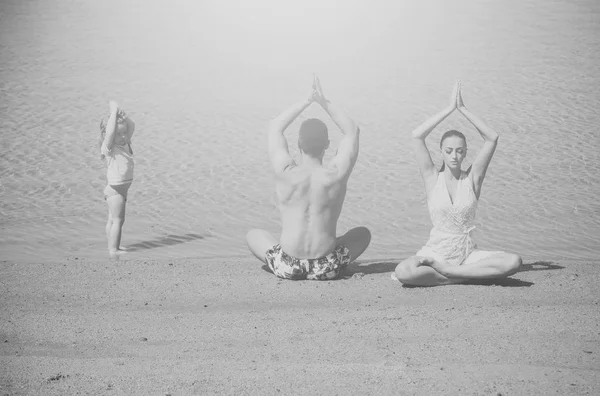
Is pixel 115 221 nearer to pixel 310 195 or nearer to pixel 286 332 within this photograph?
pixel 310 195

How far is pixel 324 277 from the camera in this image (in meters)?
6.80

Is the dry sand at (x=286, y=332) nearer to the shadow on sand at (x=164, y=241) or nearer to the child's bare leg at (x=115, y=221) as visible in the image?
the child's bare leg at (x=115, y=221)

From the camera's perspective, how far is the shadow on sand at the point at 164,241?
881 centimetres

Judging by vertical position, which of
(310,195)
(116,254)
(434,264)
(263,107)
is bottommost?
(116,254)

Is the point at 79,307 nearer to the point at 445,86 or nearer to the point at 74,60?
the point at 445,86

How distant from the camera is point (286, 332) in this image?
552cm

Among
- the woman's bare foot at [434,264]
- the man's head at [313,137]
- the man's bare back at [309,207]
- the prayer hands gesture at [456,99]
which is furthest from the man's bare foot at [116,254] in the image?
the prayer hands gesture at [456,99]

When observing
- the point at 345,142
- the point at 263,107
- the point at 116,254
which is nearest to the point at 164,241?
the point at 116,254

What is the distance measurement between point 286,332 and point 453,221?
1.73 m

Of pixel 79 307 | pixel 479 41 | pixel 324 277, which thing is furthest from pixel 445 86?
pixel 79 307

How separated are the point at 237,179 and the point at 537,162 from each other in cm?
410

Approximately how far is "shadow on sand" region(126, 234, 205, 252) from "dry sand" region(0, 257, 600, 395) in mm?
1326

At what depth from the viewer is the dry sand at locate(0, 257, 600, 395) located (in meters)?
4.60

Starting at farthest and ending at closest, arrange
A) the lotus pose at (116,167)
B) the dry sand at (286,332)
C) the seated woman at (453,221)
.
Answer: the lotus pose at (116,167)
the seated woman at (453,221)
the dry sand at (286,332)
